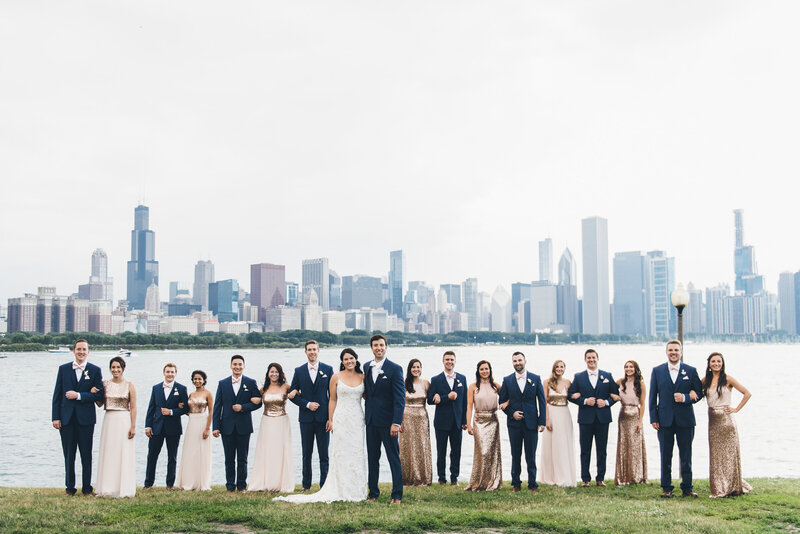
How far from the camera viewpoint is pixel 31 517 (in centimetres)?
910

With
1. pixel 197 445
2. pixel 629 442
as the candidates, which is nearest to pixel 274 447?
pixel 197 445

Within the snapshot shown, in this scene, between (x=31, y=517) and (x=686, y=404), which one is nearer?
(x=31, y=517)

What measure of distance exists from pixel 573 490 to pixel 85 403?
25.5 feet

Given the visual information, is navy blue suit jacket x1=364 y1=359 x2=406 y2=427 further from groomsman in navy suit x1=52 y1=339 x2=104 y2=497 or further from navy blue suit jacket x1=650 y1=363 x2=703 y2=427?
groomsman in navy suit x1=52 y1=339 x2=104 y2=497

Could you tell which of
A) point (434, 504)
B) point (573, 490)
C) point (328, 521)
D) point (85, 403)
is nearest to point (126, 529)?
point (328, 521)

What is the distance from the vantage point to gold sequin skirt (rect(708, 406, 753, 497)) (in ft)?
36.3

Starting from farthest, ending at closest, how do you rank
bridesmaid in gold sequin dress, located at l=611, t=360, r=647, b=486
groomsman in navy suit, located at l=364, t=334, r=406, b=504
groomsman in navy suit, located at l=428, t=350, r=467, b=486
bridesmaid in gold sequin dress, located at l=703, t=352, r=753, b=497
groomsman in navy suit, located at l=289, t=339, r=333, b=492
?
groomsman in navy suit, located at l=428, t=350, r=467, b=486
bridesmaid in gold sequin dress, located at l=611, t=360, r=647, b=486
groomsman in navy suit, located at l=289, t=339, r=333, b=492
bridesmaid in gold sequin dress, located at l=703, t=352, r=753, b=497
groomsman in navy suit, located at l=364, t=334, r=406, b=504

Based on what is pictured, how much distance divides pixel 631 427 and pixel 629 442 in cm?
28

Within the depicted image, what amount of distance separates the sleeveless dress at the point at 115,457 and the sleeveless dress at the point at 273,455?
6.29ft

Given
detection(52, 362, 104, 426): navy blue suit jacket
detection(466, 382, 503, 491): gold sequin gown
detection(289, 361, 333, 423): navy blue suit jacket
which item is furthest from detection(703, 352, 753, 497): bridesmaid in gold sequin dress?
detection(52, 362, 104, 426): navy blue suit jacket

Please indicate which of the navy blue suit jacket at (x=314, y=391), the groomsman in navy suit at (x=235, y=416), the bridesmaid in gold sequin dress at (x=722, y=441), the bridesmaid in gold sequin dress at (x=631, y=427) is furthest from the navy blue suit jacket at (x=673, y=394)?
the groomsman in navy suit at (x=235, y=416)

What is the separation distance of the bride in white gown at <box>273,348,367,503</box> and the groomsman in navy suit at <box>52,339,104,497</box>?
328 cm

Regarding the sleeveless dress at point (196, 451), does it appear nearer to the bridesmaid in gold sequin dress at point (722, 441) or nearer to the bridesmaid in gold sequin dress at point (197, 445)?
the bridesmaid in gold sequin dress at point (197, 445)

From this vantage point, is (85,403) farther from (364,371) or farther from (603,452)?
(603,452)
